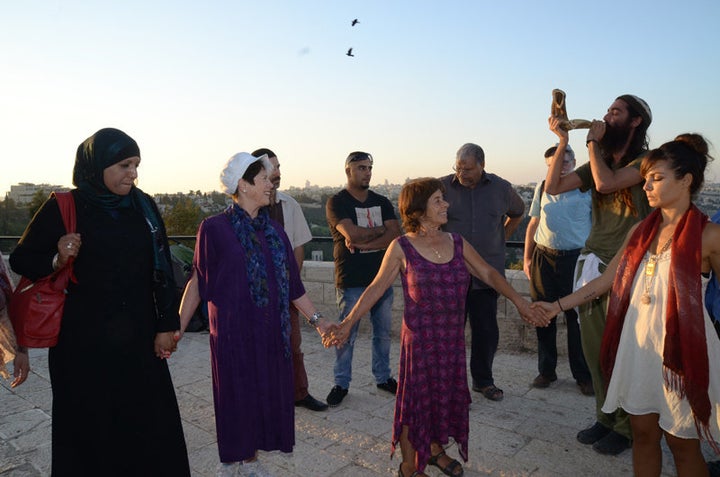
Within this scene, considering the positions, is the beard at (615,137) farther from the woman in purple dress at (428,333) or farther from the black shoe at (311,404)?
the black shoe at (311,404)

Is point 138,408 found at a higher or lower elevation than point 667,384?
lower

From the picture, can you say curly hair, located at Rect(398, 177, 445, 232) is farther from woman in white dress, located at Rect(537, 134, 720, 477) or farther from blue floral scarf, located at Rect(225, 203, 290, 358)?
woman in white dress, located at Rect(537, 134, 720, 477)

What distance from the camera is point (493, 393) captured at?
15.1 feet

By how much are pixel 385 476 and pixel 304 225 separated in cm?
215

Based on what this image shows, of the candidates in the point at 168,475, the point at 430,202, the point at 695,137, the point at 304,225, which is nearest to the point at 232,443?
the point at 168,475

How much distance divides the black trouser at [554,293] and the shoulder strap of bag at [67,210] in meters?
3.96

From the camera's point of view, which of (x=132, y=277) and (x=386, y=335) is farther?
(x=386, y=335)

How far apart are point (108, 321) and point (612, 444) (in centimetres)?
328

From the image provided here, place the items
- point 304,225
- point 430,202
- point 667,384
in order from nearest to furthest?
1. point 667,384
2. point 430,202
3. point 304,225

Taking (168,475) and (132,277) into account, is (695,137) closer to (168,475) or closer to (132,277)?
(132,277)

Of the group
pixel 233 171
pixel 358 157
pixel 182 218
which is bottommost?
pixel 182 218

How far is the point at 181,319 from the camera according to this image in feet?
9.66

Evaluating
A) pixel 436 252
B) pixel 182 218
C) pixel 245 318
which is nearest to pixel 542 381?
pixel 436 252

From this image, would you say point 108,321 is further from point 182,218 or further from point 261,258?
point 182,218
